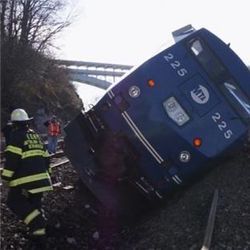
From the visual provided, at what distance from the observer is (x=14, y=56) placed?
34531 millimetres

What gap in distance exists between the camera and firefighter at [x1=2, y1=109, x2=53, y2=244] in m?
6.18

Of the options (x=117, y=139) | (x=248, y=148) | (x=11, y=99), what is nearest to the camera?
(x=117, y=139)

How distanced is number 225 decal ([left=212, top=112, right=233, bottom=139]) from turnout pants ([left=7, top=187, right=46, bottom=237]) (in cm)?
279

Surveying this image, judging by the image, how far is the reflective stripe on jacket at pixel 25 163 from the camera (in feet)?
20.2

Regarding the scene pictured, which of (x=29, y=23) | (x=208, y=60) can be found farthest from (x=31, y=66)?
(x=208, y=60)

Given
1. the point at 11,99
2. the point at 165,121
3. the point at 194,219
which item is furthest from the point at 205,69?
the point at 11,99

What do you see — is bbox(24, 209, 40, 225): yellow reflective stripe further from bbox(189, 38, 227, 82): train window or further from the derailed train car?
bbox(189, 38, 227, 82): train window

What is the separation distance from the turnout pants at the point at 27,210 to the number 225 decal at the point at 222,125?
2.79 meters

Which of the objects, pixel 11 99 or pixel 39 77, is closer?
pixel 11 99

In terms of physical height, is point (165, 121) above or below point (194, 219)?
above

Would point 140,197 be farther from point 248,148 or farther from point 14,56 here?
point 14,56

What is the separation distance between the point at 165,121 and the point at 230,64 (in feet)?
4.44

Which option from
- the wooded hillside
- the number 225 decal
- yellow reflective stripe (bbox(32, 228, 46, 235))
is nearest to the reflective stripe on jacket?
yellow reflective stripe (bbox(32, 228, 46, 235))

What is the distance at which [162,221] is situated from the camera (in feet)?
24.5
